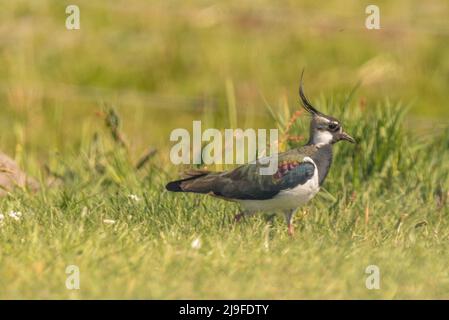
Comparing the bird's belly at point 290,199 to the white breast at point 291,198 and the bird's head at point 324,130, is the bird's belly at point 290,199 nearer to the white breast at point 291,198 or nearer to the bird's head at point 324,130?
the white breast at point 291,198

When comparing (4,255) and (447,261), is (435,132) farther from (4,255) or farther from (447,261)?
(4,255)

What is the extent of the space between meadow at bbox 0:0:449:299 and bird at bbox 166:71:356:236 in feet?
0.52

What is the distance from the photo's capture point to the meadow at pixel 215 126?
571cm

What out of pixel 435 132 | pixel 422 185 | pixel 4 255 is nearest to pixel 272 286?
pixel 4 255

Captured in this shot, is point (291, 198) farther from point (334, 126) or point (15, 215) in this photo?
point (15, 215)

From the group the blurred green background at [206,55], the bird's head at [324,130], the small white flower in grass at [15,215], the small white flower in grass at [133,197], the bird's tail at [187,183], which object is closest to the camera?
the small white flower in grass at [15,215]

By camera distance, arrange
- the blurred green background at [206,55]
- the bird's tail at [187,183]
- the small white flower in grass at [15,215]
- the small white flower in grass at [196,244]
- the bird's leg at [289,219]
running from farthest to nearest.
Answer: the blurred green background at [206,55] → the bird's tail at [187,183] → the bird's leg at [289,219] → the small white flower in grass at [15,215] → the small white flower in grass at [196,244]

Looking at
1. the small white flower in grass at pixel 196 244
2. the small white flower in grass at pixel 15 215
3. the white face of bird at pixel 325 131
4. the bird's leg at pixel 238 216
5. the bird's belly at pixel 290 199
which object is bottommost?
the small white flower in grass at pixel 196 244

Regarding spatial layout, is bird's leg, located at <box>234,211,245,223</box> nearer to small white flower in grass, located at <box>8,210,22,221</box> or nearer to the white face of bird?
the white face of bird

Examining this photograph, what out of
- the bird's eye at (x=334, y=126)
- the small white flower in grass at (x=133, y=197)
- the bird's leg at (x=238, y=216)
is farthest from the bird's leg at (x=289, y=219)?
the small white flower in grass at (x=133, y=197)

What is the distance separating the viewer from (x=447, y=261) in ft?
20.2

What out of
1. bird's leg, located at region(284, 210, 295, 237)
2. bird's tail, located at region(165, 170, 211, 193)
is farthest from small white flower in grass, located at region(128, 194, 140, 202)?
bird's leg, located at region(284, 210, 295, 237)

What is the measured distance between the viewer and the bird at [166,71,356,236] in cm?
666

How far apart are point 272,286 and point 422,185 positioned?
270 centimetres
